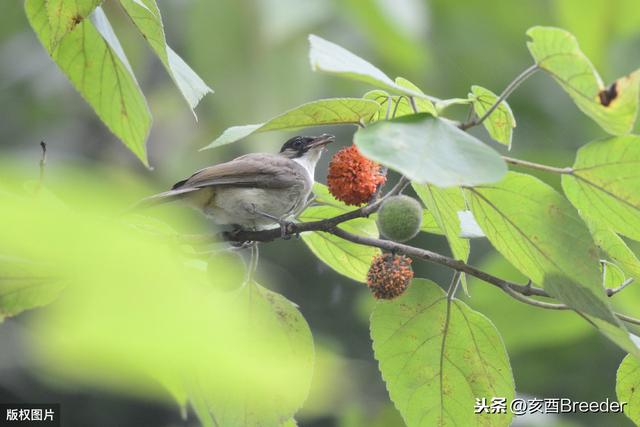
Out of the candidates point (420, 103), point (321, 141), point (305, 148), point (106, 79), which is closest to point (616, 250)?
point (420, 103)

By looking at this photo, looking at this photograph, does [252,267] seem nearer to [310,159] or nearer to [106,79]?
[106,79]

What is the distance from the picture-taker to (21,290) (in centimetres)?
189

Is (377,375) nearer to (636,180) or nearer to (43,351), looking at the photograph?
(636,180)

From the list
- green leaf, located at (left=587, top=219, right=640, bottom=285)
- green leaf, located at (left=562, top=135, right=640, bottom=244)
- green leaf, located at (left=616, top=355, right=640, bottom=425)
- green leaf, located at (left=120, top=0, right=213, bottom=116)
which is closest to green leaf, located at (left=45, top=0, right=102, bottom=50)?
green leaf, located at (left=120, top=0, right=213, bottom=116)

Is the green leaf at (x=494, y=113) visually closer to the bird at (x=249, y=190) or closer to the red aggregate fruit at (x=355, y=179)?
the red aggregate fruit at (x=355, y=179)

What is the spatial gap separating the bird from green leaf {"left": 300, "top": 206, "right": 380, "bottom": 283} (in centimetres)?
79

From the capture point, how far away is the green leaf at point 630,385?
81.0 inches

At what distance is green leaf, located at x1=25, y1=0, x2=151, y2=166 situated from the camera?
1.92 metres

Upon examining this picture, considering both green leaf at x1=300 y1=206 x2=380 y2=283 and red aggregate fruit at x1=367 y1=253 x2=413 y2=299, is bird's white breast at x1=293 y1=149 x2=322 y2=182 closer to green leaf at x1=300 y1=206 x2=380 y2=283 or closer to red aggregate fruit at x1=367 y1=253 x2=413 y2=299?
green leaf at x1=300 y1=206 x2=380 y2=283

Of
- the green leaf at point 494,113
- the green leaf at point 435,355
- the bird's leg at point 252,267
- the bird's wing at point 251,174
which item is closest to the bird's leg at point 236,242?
the bird's leg at point 252,267

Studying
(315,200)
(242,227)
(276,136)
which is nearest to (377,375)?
(276,136)

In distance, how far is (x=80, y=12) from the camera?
1.72 metres

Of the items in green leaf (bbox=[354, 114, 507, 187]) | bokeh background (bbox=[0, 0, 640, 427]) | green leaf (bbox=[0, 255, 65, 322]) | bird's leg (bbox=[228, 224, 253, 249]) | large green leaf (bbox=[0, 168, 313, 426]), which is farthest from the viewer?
bokeh background (bbox=[0, 0, 640, 427])

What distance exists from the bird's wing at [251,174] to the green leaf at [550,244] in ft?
5.60
